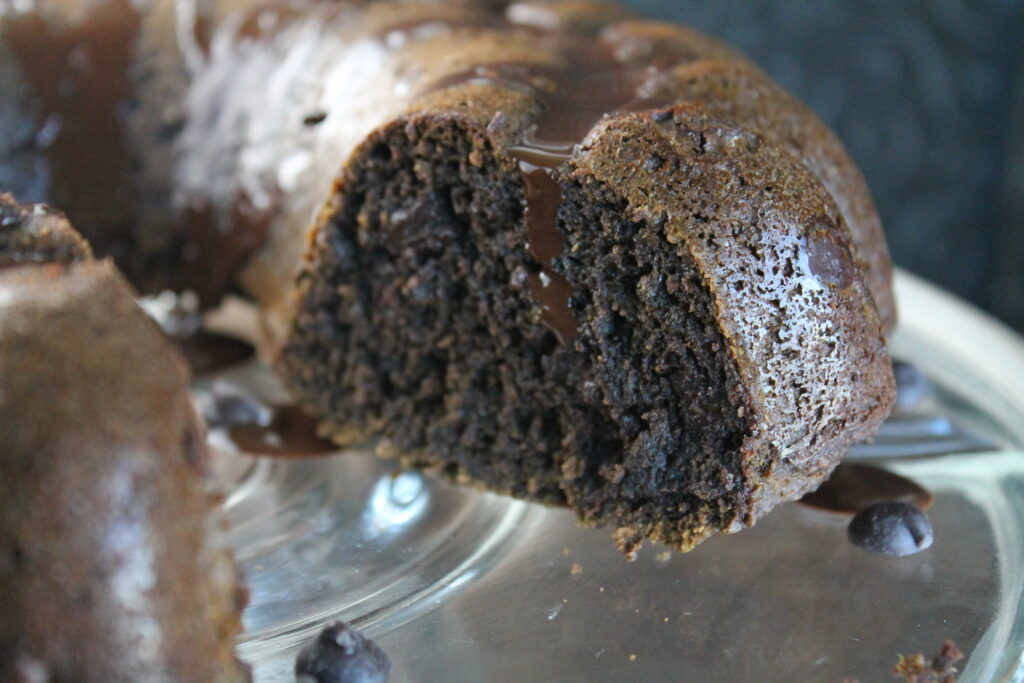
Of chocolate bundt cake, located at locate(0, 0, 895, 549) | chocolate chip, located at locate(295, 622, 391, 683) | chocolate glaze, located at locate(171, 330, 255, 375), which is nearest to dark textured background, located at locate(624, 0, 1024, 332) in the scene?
chocolate bundt cake, located at locate(0, 0, 895, 549)

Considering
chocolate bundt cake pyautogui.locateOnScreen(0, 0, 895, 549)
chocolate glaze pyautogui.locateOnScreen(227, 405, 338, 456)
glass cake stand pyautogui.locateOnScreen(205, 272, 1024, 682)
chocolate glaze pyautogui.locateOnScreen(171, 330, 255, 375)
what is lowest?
chocolate glaze pyautogui.locateOnScreen(171, 330, 255, 375)

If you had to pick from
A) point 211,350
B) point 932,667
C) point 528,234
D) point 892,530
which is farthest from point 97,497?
point 211,350

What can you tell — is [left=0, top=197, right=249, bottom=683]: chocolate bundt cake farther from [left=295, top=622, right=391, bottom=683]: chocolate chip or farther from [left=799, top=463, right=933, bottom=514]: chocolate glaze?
[left=799, top=463, right=933, bottom=514]: chocolate glaze

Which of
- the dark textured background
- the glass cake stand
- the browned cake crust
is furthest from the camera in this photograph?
the dark textured background

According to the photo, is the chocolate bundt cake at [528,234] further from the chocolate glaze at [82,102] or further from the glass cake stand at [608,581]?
the glass cake stand at [608,581]

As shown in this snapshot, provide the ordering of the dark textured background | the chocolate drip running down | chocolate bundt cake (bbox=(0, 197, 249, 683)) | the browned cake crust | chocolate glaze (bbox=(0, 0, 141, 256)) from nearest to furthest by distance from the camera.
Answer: chocolate bundt cake (bbox=(0, 197, 249, 683))
the browned cake crust
the chocolate drip running down
chocolate glaze (bbox=(0, 0, 141, 256))
the dark textured background

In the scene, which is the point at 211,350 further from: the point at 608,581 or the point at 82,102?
the point at 608,581

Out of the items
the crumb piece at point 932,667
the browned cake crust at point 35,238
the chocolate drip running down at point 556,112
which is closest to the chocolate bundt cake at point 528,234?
the chocolate drip running down at point 556,112
